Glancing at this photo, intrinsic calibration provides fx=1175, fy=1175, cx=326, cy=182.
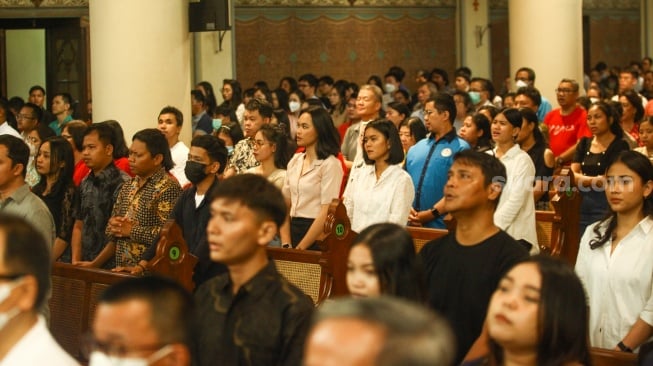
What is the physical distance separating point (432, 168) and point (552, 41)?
5838 mm

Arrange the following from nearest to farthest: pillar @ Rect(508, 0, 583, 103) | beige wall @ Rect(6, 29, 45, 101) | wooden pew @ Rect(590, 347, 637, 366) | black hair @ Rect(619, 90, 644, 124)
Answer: wooden pew @ Rect(590, 347, 637, 366), black hair @ Rect(619, 90, 644, 124), pillar @ Rect(508, 0, 583, 103), beige wall @ Rect(6, 29, 45, 101)

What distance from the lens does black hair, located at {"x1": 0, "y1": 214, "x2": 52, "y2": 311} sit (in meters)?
3.48

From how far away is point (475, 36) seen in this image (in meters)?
18.7

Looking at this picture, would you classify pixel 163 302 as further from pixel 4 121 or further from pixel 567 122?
pixel 4 121

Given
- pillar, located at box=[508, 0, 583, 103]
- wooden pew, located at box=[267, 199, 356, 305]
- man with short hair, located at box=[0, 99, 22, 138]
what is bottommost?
wooden pew, located at box=[267, 199, 356, 305]

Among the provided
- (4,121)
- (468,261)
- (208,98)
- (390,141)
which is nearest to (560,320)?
(468,261)

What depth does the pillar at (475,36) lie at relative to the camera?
18562mm

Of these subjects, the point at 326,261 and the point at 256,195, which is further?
the point at 326,261

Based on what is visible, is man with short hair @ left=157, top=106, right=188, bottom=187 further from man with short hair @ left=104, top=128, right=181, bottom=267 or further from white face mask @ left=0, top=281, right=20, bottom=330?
white face mask @ left=0, top=281, right=20, bottom=330

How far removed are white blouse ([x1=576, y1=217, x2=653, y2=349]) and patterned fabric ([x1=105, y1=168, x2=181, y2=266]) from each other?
2534mm

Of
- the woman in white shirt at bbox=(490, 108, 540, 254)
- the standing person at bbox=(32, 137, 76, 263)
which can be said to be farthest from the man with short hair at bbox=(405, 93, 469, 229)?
the standing person at bbox=(32, 137, 76, 263)

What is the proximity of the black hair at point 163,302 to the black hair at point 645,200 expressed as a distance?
2547 millimetres

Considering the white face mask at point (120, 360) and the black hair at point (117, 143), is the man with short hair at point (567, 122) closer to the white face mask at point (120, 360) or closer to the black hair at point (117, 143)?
the black hair at point (117, 143)

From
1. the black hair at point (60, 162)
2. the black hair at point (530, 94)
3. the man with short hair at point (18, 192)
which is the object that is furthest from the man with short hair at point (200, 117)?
the man with short hair at point (18, 192)
